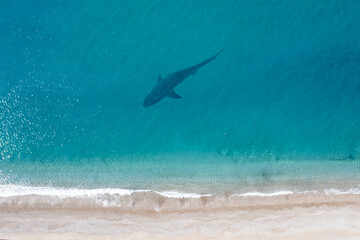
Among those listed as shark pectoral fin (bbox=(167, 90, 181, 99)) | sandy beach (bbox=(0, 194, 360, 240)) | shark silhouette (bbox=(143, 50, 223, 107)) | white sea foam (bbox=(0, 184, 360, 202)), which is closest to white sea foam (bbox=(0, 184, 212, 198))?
white sea foam (bbox=(0, 184, 360, 202))

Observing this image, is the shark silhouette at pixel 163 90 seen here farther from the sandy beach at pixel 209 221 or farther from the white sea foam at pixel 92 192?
the sandy beach at pixel 209 221

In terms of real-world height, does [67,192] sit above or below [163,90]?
below

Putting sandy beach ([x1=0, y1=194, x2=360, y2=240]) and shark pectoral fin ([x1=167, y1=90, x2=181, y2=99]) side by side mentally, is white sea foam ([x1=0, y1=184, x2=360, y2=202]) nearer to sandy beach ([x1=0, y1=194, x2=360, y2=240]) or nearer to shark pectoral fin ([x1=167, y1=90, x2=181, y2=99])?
sandy beach ([x1=0, y1=194, x2=360, y2=240])

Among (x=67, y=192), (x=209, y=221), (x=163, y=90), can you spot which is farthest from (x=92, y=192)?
(x=163, y=90)

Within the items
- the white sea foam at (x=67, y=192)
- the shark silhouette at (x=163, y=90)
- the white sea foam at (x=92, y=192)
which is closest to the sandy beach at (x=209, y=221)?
the white sea foam at (x=92, y=192)

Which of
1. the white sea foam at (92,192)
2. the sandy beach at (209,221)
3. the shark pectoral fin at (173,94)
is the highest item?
the shark pectoral fin at (173,94)

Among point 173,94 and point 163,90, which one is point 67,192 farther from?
point 173,94

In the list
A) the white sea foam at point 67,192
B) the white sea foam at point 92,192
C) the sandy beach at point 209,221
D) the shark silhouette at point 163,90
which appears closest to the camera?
the sandy beach at point 209,221

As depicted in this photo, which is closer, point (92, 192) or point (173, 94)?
point (92, 192)
